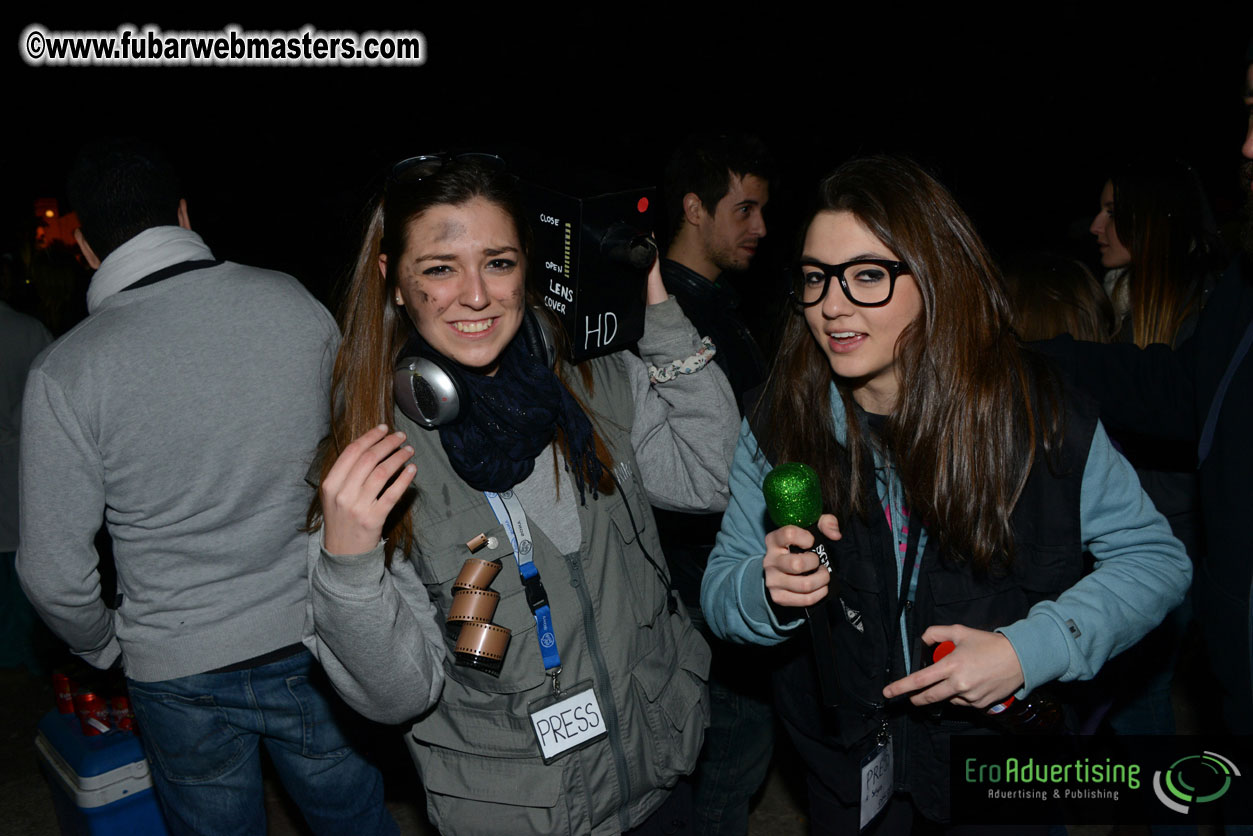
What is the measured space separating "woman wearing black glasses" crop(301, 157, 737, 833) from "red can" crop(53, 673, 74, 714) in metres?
1.97

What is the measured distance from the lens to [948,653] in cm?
175

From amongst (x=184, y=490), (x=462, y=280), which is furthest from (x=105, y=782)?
(x=462, y=280)

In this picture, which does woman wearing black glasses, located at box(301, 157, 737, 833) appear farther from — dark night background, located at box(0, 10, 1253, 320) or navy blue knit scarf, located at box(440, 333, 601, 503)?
dark night background, located at box(0, 10, 1253, 320)

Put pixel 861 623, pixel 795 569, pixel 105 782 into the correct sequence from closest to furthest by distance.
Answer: pixel 795 569 → pixel 861 623 → pixel 105 782

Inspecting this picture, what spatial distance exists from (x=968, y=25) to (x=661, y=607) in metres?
8.27

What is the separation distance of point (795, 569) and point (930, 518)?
0.41 m

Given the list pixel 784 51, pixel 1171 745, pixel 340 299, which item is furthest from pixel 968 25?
pixel 340 299

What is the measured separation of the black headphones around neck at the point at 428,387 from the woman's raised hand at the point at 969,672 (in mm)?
1029

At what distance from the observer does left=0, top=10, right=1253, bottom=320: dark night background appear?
853 cm

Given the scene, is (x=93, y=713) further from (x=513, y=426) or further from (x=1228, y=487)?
(x=1228, y=487)

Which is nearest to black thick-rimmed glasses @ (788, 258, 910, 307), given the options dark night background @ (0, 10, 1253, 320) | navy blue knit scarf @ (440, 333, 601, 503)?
navy blue knit scarf @ (440, 333, 601, 503)

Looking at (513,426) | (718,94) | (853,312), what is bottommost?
(513,426)

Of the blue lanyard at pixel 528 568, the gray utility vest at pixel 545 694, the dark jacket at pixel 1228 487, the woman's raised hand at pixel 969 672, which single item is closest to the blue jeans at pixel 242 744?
the gray utility vest at pixel 545 694

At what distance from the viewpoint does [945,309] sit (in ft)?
6.14
